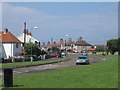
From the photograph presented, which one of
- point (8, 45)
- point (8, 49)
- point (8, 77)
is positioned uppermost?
point (8, 45)

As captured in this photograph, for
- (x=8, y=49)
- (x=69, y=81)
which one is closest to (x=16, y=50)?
(x=8, y=49)

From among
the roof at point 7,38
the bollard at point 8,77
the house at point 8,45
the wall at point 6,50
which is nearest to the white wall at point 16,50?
the house at point 8,45

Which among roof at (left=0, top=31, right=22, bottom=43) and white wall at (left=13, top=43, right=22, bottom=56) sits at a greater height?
roof at (left=0, top=31, right=22, bottom=43)

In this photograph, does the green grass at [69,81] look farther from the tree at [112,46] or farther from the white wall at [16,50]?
the tree at [112,46]

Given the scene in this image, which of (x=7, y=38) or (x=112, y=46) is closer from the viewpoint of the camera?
(x=7, y=38)

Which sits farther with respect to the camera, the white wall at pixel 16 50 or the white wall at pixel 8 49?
the white wall at pixel 16 50

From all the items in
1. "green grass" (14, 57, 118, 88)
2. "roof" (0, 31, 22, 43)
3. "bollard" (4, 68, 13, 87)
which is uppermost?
"roof" (0, 31, 22, 43)

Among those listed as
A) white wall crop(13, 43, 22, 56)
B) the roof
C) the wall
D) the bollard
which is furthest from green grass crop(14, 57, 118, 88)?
white wall crop(13, 43, 22, 56)

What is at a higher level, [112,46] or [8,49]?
[112,46]

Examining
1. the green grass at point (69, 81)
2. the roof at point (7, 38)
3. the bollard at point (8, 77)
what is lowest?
the green grass at point (69, 81)

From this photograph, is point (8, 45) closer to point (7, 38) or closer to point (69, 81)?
point (7, 38)

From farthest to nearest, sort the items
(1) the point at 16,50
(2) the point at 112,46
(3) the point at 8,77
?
(2) the point at 112,46 → (1) the point at 16,50 → (3) the point at 8,77

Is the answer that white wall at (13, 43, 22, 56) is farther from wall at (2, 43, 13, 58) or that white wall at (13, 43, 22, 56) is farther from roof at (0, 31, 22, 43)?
roof at (0, 31, 22, 43)

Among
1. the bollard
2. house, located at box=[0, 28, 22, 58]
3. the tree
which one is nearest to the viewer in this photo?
the bollard
